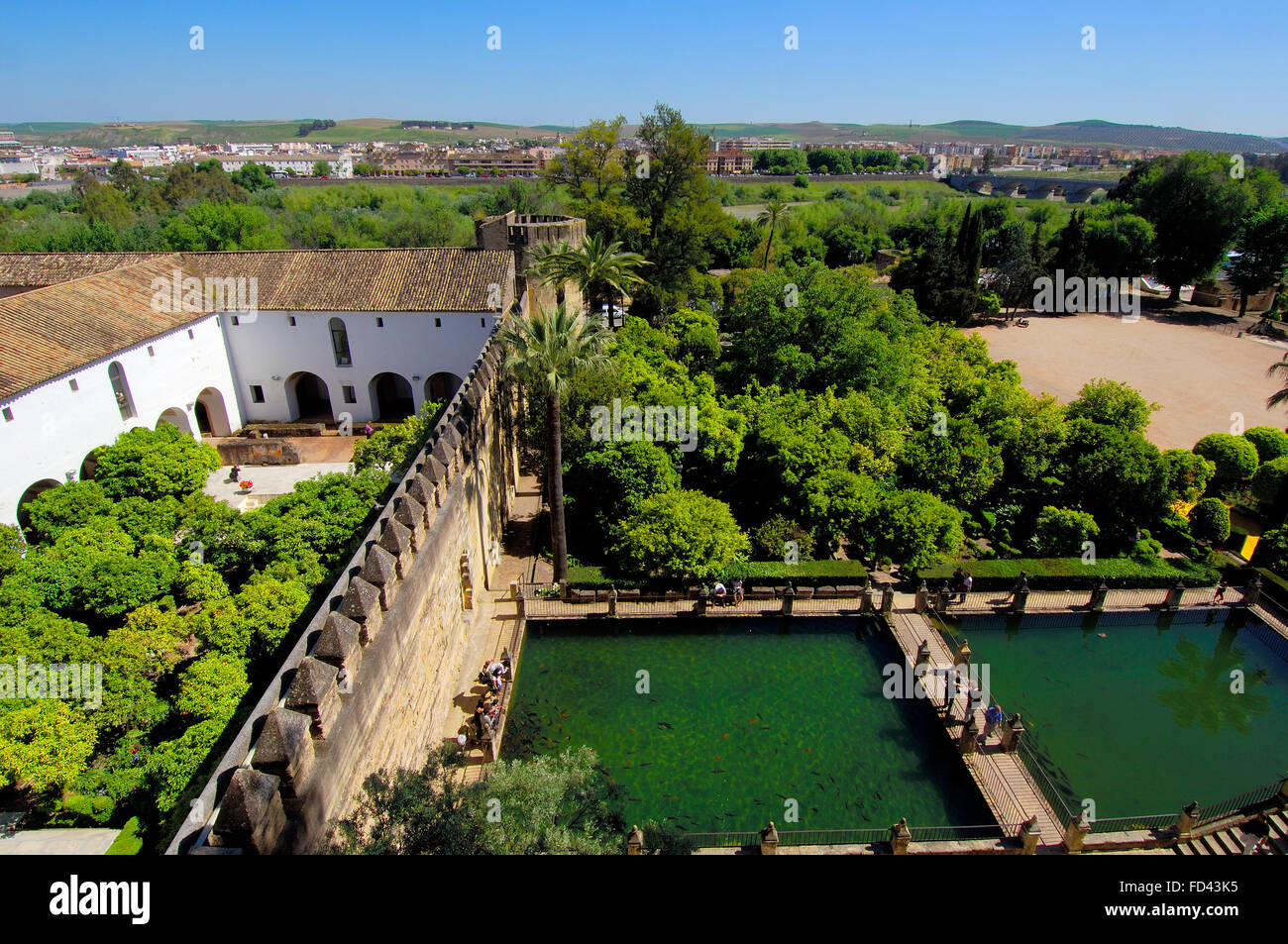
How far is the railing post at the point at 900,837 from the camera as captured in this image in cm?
1432

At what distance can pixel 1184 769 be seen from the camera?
17.0 metres

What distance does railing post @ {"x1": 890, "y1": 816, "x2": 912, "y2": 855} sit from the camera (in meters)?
14.3

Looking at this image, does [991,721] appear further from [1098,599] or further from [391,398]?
[391,398]

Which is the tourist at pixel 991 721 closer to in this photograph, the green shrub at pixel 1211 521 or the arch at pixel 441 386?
the green shrub at pixel 1211 521

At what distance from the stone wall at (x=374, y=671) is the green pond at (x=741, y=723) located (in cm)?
289

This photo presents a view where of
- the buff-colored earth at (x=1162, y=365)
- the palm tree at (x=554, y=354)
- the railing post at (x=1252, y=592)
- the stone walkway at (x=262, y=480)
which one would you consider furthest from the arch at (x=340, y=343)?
the railing post at (x=1252, y=592)

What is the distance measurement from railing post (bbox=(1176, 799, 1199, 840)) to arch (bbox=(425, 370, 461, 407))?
28.6 meters

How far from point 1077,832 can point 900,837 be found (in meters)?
3.49

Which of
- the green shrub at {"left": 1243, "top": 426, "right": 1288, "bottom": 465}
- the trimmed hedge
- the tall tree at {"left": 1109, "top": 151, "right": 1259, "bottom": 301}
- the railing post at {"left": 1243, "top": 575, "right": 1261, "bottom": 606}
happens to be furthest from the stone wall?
the tall tree at {"left": 1109, "top": 151, "right": 1259, "bottom": 301}

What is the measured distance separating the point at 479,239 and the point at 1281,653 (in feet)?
109

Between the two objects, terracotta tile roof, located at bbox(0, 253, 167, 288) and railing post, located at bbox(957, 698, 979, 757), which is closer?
railing post, located at bbox(957, 698, 979, 757)

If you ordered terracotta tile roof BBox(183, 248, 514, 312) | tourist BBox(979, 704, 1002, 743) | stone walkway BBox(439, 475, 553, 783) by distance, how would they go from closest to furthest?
tourist BBox(979, 704, 1002, 743)
stone walkway BBox(439, 475, 553, 783)
terracotta tile roof BBox(183, 248, 514, 312)

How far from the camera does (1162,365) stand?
43.2 meters

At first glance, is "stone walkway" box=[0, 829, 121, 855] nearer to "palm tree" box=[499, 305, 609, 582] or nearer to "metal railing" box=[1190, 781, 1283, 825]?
"palm tree" box=[499, 305, 609, 582]
